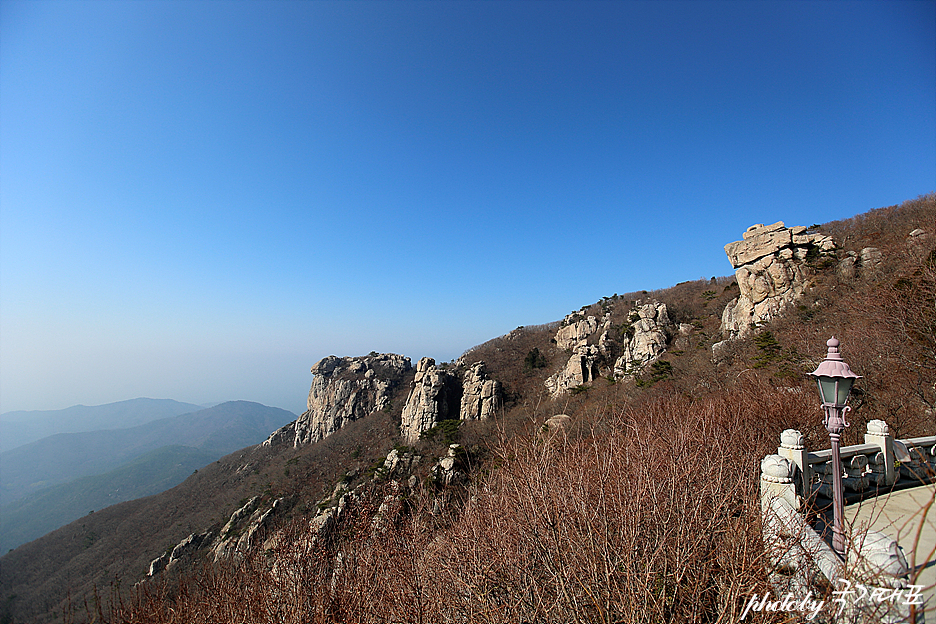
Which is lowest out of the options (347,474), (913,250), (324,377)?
(347,474)

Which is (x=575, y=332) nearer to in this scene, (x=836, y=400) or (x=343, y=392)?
(x=343, y=392)

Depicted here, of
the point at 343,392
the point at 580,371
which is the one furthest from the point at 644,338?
the point at 343,392

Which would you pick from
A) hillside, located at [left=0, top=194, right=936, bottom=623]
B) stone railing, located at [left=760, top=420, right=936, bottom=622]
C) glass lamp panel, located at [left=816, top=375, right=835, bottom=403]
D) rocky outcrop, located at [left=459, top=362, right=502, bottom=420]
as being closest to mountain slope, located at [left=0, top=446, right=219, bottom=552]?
hillside, located at [left=0, top=194, right=936, bottom=623]

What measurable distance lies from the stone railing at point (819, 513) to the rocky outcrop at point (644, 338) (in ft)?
79.4

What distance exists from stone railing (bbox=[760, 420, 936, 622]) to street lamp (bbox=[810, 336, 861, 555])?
0.49 feet

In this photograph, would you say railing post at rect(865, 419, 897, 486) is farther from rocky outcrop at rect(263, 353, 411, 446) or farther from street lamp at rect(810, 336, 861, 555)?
rocky outcrop at rect(263, 353, 411, 446)

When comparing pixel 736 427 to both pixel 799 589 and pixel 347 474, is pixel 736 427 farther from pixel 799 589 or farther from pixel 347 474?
pixel 347 474

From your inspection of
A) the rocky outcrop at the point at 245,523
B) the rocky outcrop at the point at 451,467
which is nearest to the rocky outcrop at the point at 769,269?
the rocky outcrop at the point at 451,467

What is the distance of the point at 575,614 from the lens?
3852mm

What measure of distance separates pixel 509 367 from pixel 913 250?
116 feet

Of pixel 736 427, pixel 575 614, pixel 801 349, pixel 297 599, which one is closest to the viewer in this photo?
pixel 575 614

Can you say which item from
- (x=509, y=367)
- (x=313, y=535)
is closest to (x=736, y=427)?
(x=313, y=535)

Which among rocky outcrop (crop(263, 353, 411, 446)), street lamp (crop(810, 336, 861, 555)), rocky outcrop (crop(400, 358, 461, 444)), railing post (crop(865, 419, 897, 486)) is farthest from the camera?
rocky outcrop (crop(263, 353, 411, 446))

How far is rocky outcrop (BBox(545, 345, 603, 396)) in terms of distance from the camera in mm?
35625
